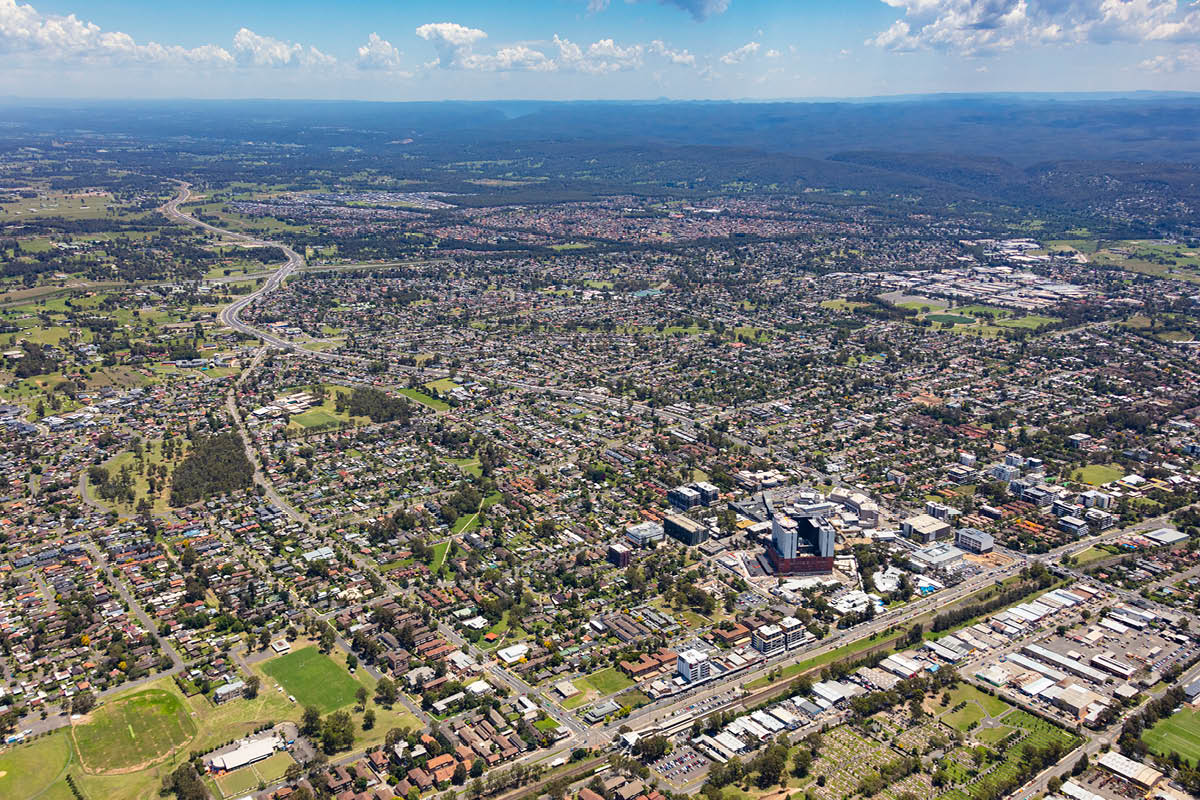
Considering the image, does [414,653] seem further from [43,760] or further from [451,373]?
[451,373]

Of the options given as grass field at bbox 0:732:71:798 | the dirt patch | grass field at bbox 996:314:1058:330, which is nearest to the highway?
the dirt patch

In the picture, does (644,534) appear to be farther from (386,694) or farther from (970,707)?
(970,707)

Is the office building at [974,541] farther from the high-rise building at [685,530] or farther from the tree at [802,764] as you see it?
the tree at [802,764]

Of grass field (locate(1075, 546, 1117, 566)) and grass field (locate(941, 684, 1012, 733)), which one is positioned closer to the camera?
grass field (locate(941, 684, 1012, 733))

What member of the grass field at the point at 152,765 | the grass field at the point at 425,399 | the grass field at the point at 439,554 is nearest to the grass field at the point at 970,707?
the grass field at the point at 152,765

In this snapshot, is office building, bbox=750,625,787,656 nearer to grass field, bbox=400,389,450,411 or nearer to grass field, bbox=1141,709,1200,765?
grass field, bbox=1141,709,1200,765

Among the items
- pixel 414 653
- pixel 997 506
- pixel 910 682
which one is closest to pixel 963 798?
pixel 910 682
